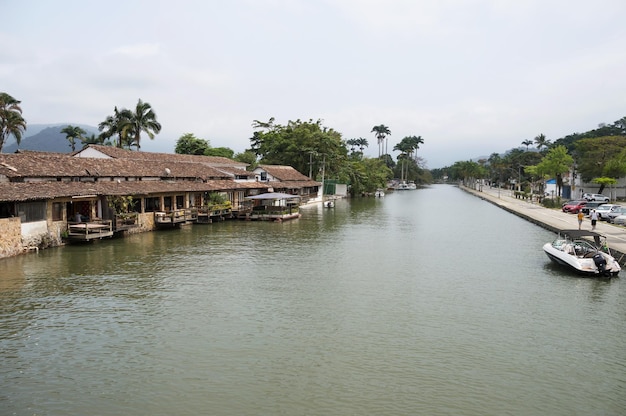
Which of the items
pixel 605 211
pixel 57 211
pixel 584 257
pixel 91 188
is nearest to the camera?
pixel 584 257

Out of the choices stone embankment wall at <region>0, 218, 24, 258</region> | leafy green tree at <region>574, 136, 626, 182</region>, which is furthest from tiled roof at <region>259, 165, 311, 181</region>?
leafy green tree at <region>574, 136, 626, 182</region>

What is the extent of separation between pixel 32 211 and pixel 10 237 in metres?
1.95

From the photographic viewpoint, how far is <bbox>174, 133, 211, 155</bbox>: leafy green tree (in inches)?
2827

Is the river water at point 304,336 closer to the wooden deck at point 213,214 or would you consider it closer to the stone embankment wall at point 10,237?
the stone embankment wall at point 10,237

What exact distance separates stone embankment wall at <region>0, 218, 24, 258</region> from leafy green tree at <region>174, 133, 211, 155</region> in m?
49.2

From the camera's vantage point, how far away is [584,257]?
69.7ft

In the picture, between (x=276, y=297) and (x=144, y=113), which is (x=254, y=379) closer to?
(x=276, y=297)

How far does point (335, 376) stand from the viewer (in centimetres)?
1088

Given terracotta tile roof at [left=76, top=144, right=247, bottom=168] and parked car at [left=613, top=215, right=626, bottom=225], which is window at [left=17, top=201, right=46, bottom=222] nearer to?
terracotta tile roof at [left=76, top=144, right=247, bottom=168]

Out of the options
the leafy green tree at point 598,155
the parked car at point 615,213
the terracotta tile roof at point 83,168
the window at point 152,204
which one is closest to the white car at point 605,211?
the parked car at point 615,213

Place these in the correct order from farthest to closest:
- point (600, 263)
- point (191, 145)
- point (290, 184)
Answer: point (191, 145)
point (290, 184)
point (600, 263)

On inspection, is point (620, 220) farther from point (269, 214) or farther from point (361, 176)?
point (361, 176)

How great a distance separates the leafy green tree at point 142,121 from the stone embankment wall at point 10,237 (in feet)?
124

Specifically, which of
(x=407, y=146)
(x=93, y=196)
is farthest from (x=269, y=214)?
(x=407, y=146)
